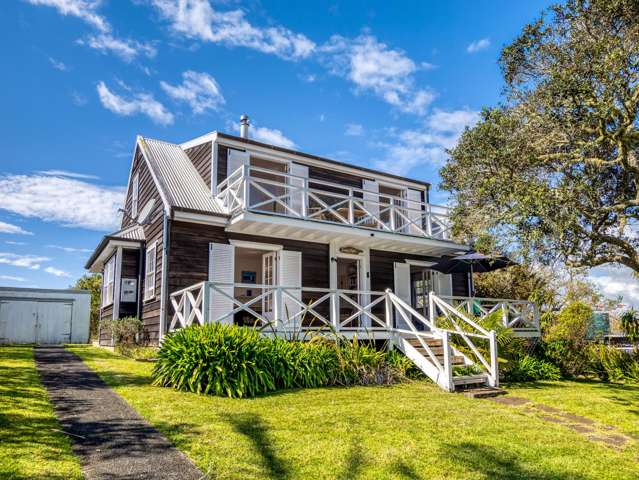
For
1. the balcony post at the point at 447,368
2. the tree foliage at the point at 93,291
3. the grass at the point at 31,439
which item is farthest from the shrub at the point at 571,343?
the tree foliage at the point at 93,291

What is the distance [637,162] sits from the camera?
10.0 metres

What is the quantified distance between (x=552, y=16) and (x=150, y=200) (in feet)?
37.9

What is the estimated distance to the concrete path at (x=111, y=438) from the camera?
408 cm

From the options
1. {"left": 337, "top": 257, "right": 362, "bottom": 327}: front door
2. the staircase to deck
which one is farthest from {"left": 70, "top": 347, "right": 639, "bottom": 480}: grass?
{"left": 337, "top": 257, "right": 362, "bottom": 327}: front door

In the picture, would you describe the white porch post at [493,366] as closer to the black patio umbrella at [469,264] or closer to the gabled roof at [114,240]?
the black patio umbrella at [469,264]

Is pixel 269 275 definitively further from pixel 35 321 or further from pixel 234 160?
pixel 35 321

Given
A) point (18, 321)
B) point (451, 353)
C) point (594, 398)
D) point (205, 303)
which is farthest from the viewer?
point (18, 321)

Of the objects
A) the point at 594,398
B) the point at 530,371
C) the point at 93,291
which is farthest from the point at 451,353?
the point at 93,291

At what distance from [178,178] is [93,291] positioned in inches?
856

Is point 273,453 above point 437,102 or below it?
below

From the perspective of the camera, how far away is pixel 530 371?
1207cm

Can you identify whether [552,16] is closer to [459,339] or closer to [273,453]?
[459,339]

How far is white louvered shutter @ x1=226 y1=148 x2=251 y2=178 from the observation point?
13698 millimetres

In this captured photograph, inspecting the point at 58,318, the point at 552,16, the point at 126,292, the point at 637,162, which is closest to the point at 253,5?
the point at 552,16
